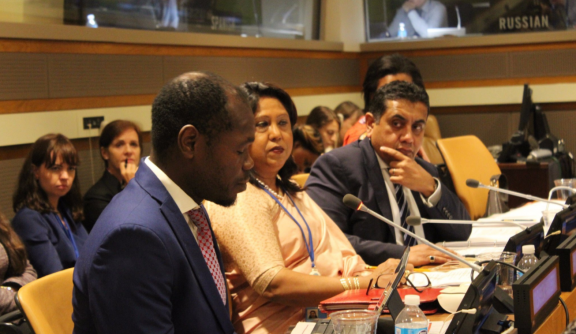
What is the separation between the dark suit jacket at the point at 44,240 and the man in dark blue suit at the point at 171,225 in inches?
72.8

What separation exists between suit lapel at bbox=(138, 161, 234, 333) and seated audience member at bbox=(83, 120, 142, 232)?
243cm

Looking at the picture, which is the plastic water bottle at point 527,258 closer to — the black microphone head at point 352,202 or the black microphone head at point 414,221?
the black microphone head at point 414,221

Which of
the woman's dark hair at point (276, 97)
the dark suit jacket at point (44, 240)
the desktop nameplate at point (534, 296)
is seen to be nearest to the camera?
the desktop nameplate at point (534, 296)

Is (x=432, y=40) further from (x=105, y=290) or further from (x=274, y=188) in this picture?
(x=105, y=290)

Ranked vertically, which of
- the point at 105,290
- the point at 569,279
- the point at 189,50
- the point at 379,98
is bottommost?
the point at 569,279

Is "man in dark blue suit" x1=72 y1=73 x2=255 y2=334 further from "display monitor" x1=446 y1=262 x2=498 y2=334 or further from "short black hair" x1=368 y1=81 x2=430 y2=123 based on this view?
"short black hair" x1=368 y1=81 x2=430 y2=123

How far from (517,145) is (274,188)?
3.75 meters

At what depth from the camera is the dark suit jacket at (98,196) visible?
3.77 metres

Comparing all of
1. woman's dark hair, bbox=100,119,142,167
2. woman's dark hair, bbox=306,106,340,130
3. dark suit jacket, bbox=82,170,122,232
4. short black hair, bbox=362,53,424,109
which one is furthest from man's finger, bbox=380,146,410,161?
woman's dark hair, bbox=306,106,340,130

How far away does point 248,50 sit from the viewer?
5641mm

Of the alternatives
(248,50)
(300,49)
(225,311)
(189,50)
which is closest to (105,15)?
(189,50)

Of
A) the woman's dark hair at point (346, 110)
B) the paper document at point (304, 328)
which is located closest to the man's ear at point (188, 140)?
the paper document at point (304, 328)

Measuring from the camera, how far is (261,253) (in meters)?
1.94

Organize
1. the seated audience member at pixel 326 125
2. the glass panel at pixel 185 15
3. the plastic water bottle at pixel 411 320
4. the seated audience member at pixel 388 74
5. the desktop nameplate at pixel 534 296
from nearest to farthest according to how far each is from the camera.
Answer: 1. the plastic water bottle at pixel 411 320
2. the desktop nameplate at pixel 534 296
3. the seated audience member at pixel 388 74
4. the glass panel at pixel 185 15
5. the seated audience member at pixel 326 125
